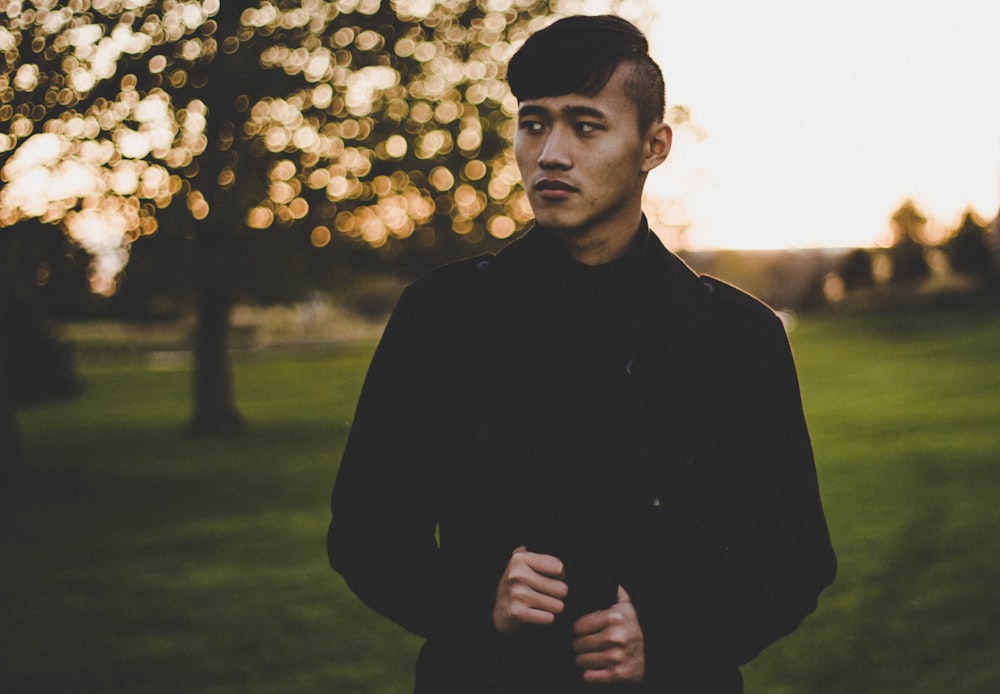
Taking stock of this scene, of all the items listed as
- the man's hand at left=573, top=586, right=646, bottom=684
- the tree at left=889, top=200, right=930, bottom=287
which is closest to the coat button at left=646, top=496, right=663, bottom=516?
the man's hand at left=573, top=586, right=646, bottom=684

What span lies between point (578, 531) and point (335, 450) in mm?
15964

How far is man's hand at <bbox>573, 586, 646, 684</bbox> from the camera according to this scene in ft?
5.71

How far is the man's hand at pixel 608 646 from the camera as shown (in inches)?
68.5

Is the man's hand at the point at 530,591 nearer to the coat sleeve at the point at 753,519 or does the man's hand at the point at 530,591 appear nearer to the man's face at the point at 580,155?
the coat sleeve at the point at 753,519

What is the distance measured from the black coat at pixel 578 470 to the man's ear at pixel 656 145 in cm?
22

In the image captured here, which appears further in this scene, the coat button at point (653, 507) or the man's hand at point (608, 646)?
the coat button at point (653, 507)

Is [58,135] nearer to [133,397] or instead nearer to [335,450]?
[335,450]

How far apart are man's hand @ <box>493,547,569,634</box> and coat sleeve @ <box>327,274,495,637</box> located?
0.33 feet

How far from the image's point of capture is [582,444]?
1866 mm

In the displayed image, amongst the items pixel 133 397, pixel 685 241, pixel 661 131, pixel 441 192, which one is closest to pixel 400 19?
pixel 441 192

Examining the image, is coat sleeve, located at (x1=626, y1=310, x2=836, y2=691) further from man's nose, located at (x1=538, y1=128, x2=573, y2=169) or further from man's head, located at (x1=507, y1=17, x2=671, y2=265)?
man's nose, located at (x1=538, y1=128, x2=573, y2=169)

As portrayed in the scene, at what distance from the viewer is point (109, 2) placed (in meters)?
12.3

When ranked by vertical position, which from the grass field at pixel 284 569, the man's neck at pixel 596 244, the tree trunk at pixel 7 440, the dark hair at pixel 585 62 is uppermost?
the dark hair at pixel 585 62

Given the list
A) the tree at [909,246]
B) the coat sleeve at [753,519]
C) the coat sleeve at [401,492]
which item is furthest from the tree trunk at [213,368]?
the tree at [909,246]
